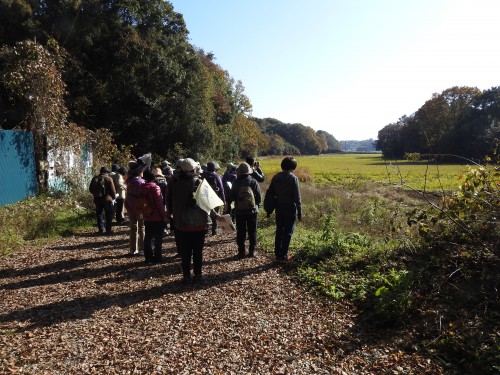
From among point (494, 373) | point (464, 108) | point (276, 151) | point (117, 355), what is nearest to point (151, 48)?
point (117, 355)

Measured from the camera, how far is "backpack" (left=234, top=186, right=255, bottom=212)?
6.91m

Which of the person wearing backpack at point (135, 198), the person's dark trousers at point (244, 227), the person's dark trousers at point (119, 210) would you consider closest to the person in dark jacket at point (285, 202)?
the person's dark trousers at point (244, 227)

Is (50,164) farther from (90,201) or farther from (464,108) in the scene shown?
(464,108)

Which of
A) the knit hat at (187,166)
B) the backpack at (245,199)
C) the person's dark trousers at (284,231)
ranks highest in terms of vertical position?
the knit hat at (187,166)

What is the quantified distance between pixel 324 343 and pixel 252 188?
368 centimetres

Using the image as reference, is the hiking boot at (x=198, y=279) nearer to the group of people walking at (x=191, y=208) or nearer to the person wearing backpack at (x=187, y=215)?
the group of people walking at (x=191, y=208)

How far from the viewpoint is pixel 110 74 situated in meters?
20.6

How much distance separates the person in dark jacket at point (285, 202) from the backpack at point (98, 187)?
4457 millimetres

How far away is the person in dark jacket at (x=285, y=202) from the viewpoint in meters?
6.59

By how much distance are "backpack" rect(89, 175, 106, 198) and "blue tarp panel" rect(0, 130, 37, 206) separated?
323cm

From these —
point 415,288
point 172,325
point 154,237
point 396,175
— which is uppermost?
point 396,175

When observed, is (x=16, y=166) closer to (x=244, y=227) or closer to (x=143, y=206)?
(x=143, y=206)

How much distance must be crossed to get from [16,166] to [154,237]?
6.82m

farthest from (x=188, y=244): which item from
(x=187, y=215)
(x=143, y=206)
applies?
(x=143, y=206)
